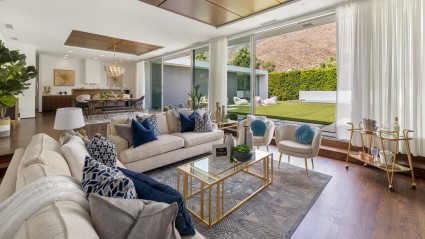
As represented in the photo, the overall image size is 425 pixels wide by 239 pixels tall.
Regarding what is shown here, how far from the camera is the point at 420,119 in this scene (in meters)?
3.16

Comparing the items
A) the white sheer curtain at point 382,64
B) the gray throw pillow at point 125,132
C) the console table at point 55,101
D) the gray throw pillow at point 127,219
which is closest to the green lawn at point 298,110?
the white sheer curtain at point 382,64

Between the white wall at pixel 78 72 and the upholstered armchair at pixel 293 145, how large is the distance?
987 centimetres

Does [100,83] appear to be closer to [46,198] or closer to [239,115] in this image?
[239,115]

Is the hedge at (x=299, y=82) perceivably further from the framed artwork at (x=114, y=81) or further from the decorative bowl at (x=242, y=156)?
the framed artwork at (x=114, y=81)

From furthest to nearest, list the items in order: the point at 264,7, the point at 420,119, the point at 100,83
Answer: the point at 100,83 → the point at 264,7 → the point at 420,119

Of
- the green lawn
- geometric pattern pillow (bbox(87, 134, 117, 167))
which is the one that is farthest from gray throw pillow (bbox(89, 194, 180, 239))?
the green lawn

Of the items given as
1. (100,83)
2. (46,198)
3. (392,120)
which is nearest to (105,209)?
(46,198)

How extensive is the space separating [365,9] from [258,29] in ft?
7.48

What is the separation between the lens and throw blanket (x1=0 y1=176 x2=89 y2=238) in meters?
0.79

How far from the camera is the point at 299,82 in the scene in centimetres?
894

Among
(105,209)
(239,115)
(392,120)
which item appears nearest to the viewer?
(105,209)

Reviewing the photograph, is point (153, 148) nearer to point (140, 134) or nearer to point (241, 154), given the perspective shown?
point (140, 134)

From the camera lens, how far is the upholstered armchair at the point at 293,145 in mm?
3229

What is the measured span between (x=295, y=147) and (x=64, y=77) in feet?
38.7
